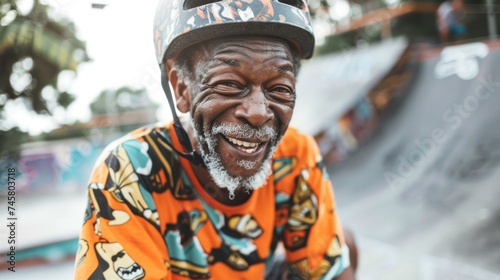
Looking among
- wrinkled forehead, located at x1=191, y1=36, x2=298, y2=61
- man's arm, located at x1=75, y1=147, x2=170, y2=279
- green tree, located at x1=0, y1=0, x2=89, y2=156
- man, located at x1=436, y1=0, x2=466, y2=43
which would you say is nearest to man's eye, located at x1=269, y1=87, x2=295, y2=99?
wrinkled forehead, located at x1=191, y1=36, x2=298, y2=61

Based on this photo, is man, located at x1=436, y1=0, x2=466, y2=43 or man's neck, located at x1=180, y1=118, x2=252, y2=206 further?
man, located at x1=436, y1=0, x2=466, y2=43

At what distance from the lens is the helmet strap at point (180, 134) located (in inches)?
61.8

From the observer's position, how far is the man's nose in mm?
1399

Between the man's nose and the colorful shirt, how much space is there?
37cm

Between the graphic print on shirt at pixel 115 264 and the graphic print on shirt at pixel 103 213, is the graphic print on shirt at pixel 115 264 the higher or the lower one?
the lower one

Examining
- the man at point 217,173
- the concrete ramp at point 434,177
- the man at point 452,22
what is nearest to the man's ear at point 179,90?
the man at point 217,173

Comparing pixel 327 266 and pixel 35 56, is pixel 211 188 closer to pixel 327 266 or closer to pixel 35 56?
pixel 327 266

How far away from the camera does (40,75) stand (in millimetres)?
3758

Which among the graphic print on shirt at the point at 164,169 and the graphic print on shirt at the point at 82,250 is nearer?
the graphic print on shirt at the point at 82,250

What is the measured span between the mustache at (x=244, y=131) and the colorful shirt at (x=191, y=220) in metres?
0.28

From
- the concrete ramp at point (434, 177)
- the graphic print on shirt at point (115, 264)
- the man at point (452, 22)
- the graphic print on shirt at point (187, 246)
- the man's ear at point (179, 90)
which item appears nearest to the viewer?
the graphic print on shirt at point (115, 264)

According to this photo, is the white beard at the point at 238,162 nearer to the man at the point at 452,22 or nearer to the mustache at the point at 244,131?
the mustache at the point at 244,131

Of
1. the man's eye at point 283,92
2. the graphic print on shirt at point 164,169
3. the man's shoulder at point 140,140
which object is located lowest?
the graphic print on shirt at point 164,169

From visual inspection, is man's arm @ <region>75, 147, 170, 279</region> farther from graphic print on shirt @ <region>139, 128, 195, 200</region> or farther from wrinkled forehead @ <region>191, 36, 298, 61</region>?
wrinkled forehead @ <region>191, 36, 298, 61</region>
